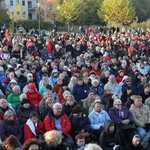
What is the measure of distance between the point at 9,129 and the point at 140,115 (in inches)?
123

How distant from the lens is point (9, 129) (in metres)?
7.68

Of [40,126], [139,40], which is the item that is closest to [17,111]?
[40,126]

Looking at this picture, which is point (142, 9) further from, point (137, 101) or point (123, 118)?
point (123, 118)

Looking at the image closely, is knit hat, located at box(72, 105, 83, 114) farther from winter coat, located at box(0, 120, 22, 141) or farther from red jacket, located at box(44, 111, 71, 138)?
winter coat, located at box(0, 120, 22, 141)

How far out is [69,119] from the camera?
852 cm

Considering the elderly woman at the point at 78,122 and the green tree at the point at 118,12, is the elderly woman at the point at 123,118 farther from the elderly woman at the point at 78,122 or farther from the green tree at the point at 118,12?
the green tree at the point at 118,12

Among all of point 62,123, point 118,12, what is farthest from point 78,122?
point 118,12

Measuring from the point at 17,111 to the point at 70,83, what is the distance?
3437 millimetres

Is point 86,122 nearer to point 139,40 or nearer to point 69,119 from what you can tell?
point 69,119

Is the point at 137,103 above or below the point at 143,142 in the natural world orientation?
above

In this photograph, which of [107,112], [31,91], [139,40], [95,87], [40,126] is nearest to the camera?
[40,126]

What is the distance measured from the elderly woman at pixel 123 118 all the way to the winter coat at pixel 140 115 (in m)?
0.21

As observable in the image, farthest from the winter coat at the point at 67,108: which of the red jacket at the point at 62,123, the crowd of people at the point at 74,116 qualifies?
the red jacket at the point at 62,123

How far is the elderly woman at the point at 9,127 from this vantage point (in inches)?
299
